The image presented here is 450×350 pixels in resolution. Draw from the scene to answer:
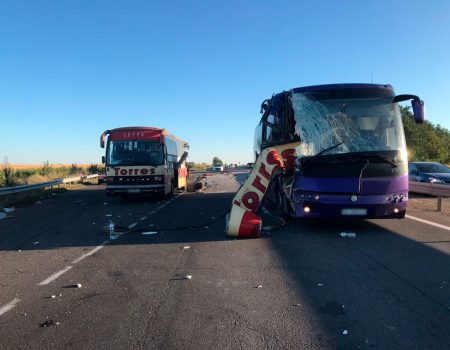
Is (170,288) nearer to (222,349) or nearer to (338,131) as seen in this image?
(222,349)

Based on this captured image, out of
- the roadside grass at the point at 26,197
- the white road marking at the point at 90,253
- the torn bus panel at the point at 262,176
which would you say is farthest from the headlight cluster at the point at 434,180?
the roadside grass at the point at 26,197

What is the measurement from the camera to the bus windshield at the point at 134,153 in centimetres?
1845

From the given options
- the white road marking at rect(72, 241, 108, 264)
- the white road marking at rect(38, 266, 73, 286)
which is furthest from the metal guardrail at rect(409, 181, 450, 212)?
the white road marking at rect(38, 266, 73, 286)

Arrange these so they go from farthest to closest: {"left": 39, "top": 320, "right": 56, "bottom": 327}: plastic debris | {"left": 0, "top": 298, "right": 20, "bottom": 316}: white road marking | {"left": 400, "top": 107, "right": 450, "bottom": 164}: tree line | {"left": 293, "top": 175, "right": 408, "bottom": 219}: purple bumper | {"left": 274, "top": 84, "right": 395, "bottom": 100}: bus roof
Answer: {"left": 400, "top": 107, "right": 450, "bottom": 164}: tree line < {"left": 274, "top": 84, "right": 395, "bottom": 100}: bus roof < {"left": 293, "top": 175, "right": 408, "bottom": 219}: purple bumper < {"left": 0, "top": 298, "right": 20, "bottom": 316}: white road marking < {"left": 39, "top": 320, "right": 56, "bottom": 327}: plastic debris

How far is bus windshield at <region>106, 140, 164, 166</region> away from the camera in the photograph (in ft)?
60.5

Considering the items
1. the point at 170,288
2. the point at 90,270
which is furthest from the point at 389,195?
the point at 90,270

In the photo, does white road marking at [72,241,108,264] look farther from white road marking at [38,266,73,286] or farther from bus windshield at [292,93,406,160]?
bus windshield at [292,93,406,160]

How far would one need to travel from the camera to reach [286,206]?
10688mm

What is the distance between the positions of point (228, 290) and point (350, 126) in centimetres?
543

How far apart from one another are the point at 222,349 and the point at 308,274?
265 cm

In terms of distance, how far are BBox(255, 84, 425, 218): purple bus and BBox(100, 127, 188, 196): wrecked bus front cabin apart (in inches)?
372

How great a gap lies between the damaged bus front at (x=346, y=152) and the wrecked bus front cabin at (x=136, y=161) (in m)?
9.40

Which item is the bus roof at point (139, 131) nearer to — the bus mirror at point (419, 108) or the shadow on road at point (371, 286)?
the shadow on road at point (371, 286)

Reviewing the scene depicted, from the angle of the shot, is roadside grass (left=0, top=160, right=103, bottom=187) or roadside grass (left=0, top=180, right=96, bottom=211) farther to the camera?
roadside grass (left=0, top=160, right=103, bottom=187)
